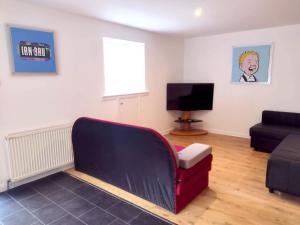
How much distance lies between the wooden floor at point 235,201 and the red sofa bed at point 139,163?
9 centimetres

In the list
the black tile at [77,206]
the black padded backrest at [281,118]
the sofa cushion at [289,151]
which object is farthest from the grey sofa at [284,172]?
the black tile at [77,206]

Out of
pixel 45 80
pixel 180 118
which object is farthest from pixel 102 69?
pixel 180 118

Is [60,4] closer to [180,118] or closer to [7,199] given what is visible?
[7,199]

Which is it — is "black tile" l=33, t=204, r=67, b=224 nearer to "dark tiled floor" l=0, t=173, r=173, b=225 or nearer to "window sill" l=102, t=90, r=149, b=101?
"dark tiled floor" l=0, t=173, r=173, b=225

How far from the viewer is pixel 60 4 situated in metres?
2.84

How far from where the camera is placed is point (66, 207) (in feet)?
7.97

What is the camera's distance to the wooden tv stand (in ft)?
17.5

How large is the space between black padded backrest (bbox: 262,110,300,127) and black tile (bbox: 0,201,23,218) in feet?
14.5

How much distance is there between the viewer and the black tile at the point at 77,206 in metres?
2.35

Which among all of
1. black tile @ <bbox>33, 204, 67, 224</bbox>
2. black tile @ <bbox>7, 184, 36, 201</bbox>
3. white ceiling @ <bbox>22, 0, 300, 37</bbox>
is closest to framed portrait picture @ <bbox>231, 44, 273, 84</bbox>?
white ceiling @ <bbox>22, 0, 300, 37</bbox>

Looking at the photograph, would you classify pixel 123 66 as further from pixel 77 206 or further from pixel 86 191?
pixel 77 206

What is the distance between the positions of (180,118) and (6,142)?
3.93m

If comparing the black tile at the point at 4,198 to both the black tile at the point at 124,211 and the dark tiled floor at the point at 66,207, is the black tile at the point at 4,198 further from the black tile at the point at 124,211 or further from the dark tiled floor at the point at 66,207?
the black tile at the point at 124,211

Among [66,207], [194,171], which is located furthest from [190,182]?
[66,207]
